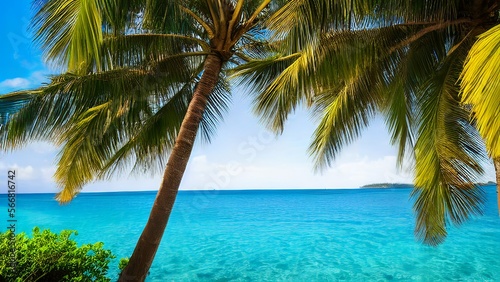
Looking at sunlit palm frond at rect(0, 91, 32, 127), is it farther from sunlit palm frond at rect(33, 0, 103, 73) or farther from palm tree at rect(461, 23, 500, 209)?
palm tree at rect(461, 23, 500, 209)

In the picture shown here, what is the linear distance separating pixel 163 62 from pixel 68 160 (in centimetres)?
234

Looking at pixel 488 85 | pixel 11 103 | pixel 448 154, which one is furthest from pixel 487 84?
pixel 11 103

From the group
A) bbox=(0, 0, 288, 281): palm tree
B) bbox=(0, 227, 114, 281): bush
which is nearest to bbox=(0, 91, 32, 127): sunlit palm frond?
bbox=(0, 0, 288, 281): palm tree

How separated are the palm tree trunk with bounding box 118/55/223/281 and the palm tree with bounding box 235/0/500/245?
1254 millimetres

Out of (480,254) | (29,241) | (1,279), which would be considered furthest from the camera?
(480,254)

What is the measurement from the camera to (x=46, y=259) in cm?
441

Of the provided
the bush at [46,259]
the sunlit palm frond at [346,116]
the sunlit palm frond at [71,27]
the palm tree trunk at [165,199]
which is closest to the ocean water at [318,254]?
the sunlit palm frond at [346,116]

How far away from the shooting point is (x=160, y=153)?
670cm

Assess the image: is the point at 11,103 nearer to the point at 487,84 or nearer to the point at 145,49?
the point at 145,49

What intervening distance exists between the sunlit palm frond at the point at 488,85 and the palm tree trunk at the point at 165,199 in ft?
11.3

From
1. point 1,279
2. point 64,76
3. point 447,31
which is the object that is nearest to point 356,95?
point 447,31

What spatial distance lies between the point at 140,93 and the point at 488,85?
4.74m

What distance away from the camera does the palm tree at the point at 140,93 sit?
453 cm

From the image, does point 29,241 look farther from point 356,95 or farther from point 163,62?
point 356,95
